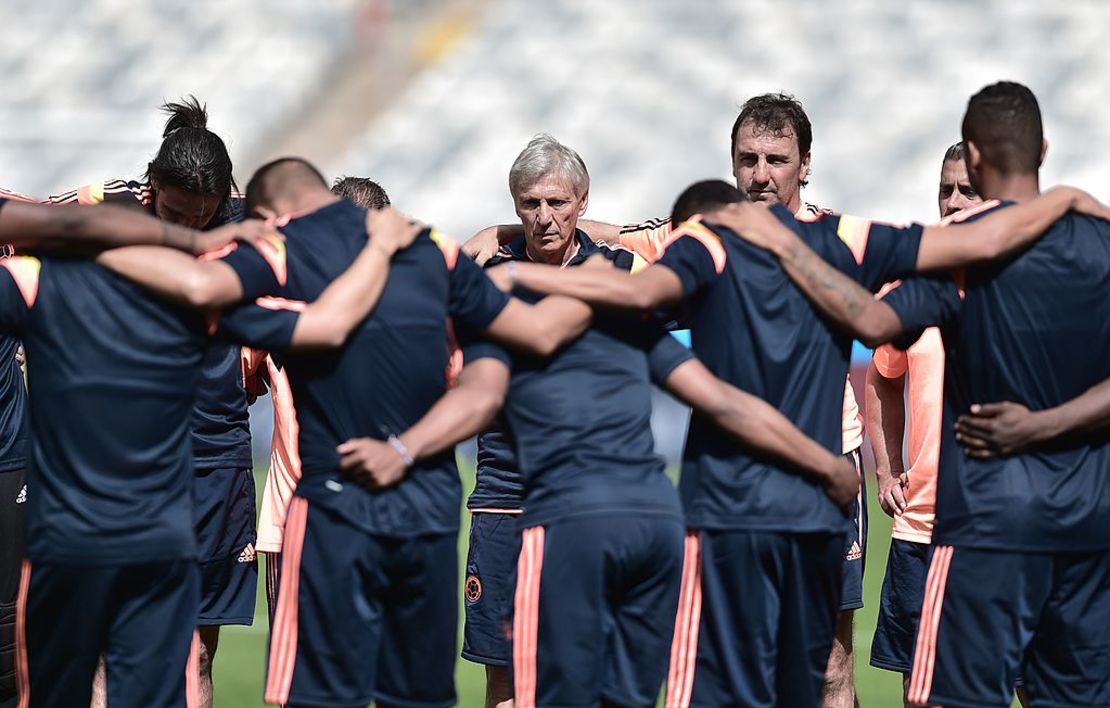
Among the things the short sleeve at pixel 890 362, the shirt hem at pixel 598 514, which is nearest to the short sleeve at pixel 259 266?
the shirt hem at pixel 598 514

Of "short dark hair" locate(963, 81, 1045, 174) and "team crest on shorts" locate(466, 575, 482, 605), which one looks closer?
"short dark hair" locate(963, 81, 1045, 174)

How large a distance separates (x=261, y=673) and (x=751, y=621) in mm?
3699

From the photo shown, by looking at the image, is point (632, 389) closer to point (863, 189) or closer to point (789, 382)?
point (789, 382)

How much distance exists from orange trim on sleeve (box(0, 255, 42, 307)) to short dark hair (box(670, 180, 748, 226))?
1.95 m

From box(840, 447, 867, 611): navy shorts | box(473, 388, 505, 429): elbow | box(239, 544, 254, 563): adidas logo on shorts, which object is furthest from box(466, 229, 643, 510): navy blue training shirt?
box(473, 388, 505, 429): elbow

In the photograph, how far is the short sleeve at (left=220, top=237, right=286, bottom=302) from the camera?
453 cm

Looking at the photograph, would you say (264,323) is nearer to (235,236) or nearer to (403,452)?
(235,236)

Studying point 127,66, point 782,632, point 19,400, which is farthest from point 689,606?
point 127,66

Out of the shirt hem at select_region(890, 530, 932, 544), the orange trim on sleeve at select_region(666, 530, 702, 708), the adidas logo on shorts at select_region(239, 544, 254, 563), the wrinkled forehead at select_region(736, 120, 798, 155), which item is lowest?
the orange trim on sleeve at select_region(666, 530, 702, 708)

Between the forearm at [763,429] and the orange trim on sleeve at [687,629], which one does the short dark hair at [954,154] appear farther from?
the orange trim on sleeve at [687,629]

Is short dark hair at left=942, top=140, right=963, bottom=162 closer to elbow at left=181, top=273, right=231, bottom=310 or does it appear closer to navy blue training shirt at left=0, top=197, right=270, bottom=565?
navy blue training shirt at left=0, top=197, right=270, bottom=565

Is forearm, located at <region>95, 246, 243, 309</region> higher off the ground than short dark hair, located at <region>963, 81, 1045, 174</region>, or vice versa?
short dark hair, located at <region>963, 81, 1045, 174</region>

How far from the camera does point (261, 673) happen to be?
7.71 meters

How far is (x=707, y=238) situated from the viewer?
4.78m
